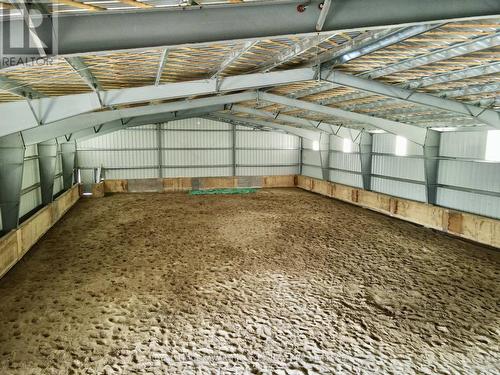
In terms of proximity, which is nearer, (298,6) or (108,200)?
(298,6)

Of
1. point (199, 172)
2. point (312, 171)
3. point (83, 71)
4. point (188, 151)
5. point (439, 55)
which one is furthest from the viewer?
point (312, 171)

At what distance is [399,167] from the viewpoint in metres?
17.0

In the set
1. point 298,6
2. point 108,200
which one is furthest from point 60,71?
point 108,200

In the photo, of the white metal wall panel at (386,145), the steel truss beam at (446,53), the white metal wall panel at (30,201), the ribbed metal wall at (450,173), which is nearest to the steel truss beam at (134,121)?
the white metal wall panel at (30,201)

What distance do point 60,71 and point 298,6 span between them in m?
5.14

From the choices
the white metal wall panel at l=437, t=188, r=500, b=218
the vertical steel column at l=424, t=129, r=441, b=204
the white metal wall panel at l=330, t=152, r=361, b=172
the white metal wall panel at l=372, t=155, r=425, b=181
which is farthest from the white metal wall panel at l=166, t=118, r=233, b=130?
the white metal wall panel at l=437, t=188, r=500, b=218

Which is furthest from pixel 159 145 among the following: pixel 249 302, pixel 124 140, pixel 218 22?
pixel 218 22

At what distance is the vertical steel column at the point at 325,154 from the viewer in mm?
22586

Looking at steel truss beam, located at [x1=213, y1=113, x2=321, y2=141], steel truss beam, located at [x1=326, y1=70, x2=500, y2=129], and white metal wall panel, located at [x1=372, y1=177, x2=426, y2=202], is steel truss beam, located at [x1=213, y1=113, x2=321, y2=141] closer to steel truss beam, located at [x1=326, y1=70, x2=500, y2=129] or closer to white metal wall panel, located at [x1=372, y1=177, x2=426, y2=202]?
white metal wall panel, located at [x1=372, y1=177, x2=426, y2=202]

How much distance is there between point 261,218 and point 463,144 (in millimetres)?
9095

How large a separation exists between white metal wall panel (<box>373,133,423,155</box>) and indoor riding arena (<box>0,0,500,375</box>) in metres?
0.11

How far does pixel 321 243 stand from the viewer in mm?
11945

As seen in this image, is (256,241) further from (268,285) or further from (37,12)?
(37,12)

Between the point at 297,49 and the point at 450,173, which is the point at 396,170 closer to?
the point at 450,173
